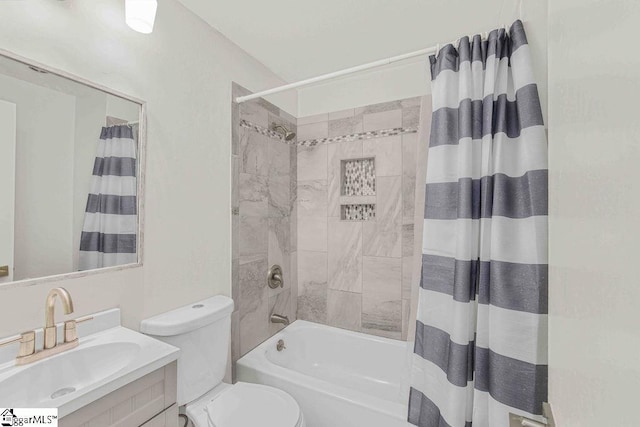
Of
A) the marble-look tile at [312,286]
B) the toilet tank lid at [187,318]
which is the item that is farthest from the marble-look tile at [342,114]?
the toilet tank lid at [187,318]

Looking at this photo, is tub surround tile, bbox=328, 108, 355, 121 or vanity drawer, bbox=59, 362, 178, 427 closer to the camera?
vanity drawer, bbox=59, 362, 178, 427

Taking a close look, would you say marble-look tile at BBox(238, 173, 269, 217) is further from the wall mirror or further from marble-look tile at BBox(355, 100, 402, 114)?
marble-look tile at BBox(355, 100, 402, 114)

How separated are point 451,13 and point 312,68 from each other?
98cm

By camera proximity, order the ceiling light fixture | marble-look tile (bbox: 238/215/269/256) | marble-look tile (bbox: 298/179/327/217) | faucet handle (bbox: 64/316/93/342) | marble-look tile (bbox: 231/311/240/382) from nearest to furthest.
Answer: faucet handle (bbox: 64/316/93/342)
the ceiling light fixture
marble-look tile (bbox: 231/311/240/382)
marble-look tile (bbox: 238/215/269/256)
marble-look tile (bbox: 298/179/327/217)

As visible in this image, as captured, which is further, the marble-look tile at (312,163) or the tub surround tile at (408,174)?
the marble-look tile at (312,163)

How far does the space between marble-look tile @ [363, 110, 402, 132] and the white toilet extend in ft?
5.37

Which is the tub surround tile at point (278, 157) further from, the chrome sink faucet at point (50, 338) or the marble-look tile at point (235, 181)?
the chrome sink faucet at point (50, 338)

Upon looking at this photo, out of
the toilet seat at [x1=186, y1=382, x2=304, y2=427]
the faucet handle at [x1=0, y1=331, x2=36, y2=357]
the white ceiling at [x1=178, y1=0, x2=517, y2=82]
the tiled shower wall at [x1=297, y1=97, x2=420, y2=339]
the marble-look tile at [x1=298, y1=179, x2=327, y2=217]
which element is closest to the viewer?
the faucet handle at [x1=0, y1=331, x2=36, y2=357]

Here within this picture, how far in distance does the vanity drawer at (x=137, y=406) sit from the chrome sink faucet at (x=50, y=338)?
28cm

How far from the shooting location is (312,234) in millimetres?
2459

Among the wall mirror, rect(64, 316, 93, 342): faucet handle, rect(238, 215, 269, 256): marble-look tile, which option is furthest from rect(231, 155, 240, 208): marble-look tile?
rect(64, 316, 93, 342): faucet handle

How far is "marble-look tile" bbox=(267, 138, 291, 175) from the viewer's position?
216cm

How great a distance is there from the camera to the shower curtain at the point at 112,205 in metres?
1.13

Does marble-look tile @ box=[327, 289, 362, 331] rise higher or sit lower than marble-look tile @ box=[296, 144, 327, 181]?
lower
